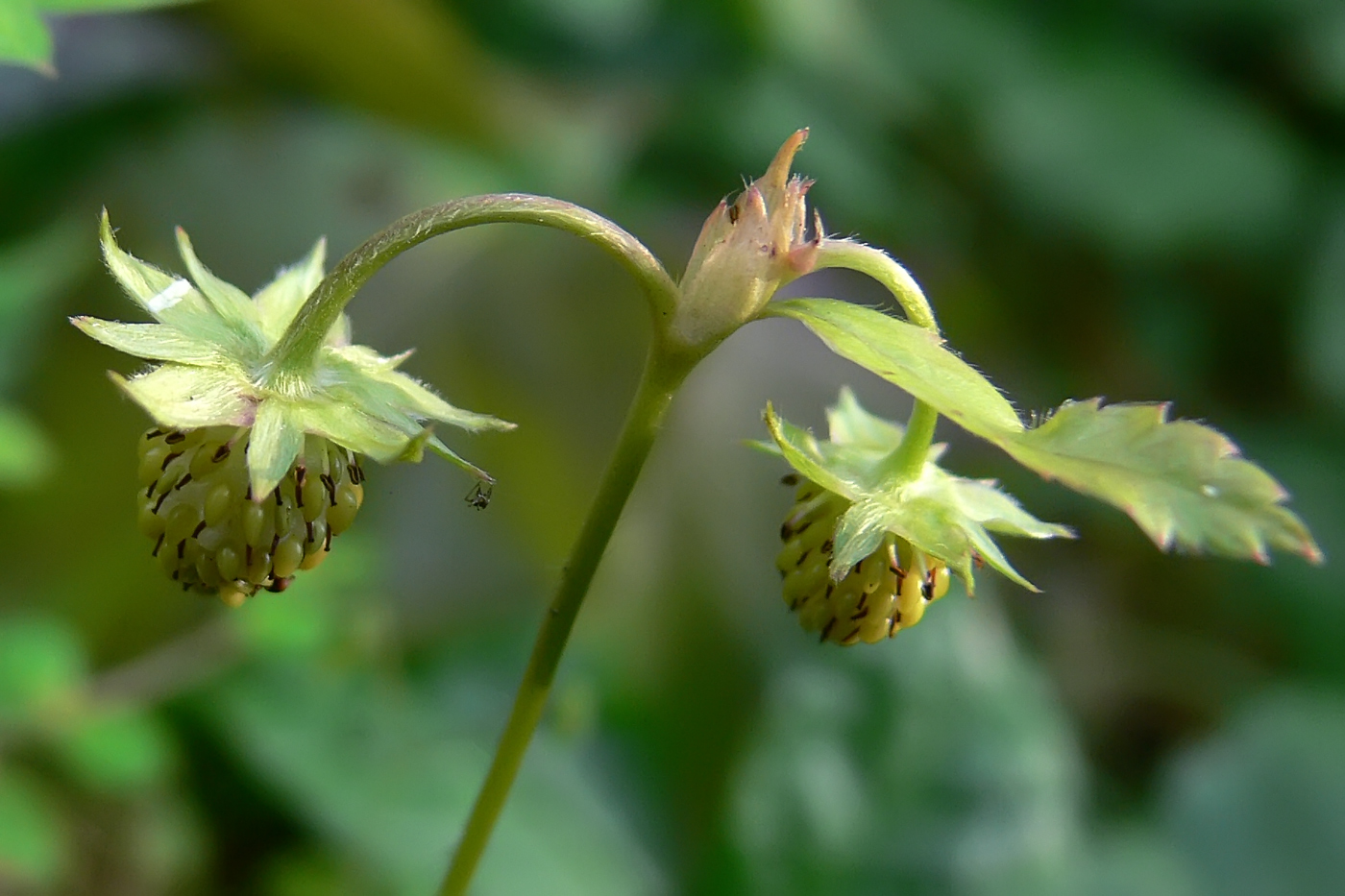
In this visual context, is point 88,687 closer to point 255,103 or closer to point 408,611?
point 408,611

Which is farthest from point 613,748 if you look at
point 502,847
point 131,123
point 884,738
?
point 131,123

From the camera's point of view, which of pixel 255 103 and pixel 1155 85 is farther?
pixel 1155 85

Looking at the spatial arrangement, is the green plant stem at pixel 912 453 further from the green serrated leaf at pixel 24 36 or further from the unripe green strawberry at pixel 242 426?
the green serrated leaf at pixel 24 36

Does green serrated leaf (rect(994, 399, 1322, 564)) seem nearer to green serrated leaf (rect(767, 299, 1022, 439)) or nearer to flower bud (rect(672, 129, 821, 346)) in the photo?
green serrated leaf (rect(767, 299, 1022, 439))

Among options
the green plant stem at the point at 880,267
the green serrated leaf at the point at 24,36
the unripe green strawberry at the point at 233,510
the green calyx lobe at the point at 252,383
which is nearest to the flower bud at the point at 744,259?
the green plant stem at the point at 880,267

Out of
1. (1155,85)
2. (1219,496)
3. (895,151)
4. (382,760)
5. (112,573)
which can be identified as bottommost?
(1219,496)

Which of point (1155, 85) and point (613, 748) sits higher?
point (1155, 85)

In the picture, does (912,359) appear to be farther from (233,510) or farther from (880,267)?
(233,510)
